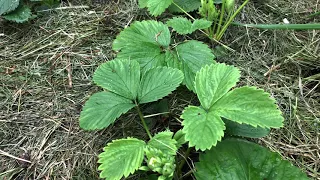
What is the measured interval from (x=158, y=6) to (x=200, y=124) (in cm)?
73

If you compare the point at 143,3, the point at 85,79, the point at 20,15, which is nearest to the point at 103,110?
the point at 85,79

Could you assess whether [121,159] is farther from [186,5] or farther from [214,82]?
[186,5]

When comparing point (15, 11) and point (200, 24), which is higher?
point (200, 24)

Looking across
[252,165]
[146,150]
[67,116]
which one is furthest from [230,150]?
[67,116]

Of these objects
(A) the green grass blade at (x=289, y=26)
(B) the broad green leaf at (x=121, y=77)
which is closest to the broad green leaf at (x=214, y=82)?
(B) the broad green leaf at (x=121, y=77)

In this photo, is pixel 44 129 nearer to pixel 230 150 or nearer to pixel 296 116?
pixel 230 150

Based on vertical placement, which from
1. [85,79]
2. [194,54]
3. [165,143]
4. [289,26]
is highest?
[289,26]

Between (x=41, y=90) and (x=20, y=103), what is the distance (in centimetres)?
11

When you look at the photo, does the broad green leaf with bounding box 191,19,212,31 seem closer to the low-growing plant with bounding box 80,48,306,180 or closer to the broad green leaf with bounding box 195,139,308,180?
the low-growing plant with bounding box 80,48,306,180

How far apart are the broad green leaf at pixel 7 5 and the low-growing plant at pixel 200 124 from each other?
2.54 ft

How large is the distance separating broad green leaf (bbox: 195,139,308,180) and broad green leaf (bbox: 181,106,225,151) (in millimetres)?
130

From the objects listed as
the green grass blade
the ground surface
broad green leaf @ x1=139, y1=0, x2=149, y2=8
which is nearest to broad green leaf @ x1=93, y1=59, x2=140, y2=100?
the ground surface

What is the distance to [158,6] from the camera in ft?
5.54

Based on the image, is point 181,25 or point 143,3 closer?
point 181,25
